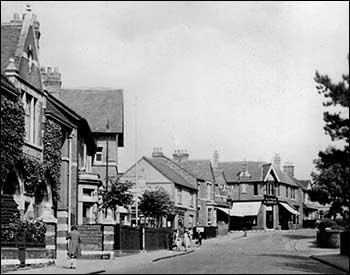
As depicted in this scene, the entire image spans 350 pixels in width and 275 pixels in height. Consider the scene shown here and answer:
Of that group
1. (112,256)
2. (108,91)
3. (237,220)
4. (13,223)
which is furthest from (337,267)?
(237,220)

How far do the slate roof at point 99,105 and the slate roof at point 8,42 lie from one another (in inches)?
919

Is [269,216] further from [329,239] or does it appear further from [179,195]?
[329,239]

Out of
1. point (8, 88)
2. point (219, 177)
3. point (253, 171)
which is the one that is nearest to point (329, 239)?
point (8, 88)

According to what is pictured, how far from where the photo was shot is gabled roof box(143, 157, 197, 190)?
73.6 meters

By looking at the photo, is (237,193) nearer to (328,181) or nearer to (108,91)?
(108,91)

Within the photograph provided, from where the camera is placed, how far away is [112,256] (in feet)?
108

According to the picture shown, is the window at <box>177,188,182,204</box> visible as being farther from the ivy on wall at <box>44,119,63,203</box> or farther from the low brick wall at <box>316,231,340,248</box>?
the ivy on wall at <box>44,119,63,203</box>

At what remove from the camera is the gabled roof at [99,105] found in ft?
182

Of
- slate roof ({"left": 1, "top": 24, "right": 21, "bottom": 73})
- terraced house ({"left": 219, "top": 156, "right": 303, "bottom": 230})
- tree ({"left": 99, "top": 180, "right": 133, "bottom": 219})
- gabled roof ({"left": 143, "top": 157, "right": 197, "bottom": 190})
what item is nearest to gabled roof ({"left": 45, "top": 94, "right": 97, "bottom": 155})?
slate roof ({"left": 1, "top": 24, "right": 21, "bottom": 73})

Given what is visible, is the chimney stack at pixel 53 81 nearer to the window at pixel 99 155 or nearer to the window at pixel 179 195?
the window at pixel 99 155

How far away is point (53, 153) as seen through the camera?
3378cm

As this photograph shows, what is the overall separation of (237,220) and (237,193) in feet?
17.0

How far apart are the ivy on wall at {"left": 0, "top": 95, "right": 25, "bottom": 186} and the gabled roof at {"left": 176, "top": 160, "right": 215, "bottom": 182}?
5594 cm

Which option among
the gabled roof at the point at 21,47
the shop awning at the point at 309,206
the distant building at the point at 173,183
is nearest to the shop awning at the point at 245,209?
the distant building at the point at 173,183
